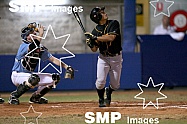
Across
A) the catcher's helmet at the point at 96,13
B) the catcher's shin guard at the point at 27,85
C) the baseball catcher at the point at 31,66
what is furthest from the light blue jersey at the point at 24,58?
the catcher's helmet at the point at 96,13

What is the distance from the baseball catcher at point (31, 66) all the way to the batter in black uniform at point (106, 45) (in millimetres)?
499

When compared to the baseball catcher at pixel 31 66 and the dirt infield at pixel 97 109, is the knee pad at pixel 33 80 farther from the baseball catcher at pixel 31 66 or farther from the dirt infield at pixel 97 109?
the dirt infield at pixel 97 109

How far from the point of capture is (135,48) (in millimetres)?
10930

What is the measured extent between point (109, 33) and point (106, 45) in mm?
200

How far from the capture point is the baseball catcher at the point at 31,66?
22.4ft

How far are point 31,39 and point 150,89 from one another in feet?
16.6

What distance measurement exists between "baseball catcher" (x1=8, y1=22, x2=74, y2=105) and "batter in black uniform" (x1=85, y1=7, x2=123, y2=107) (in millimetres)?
499

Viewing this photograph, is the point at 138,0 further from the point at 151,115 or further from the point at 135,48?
the point at 151,115

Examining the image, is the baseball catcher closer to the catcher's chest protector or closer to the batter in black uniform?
the catcher's chest protector

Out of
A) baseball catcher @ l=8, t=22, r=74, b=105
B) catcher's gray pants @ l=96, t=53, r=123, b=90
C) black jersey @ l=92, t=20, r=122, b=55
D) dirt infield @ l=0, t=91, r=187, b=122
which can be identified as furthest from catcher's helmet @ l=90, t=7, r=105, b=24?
dirt infield @ l=0, t=91, r=187, b=122

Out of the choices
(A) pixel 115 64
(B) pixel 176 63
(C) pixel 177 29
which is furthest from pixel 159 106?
(C) pixel 177 29

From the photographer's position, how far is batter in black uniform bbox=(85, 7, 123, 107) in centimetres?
649

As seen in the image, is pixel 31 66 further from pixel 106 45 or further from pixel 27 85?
pixel 106 45

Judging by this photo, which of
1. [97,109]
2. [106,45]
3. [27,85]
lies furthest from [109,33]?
[27,85]
